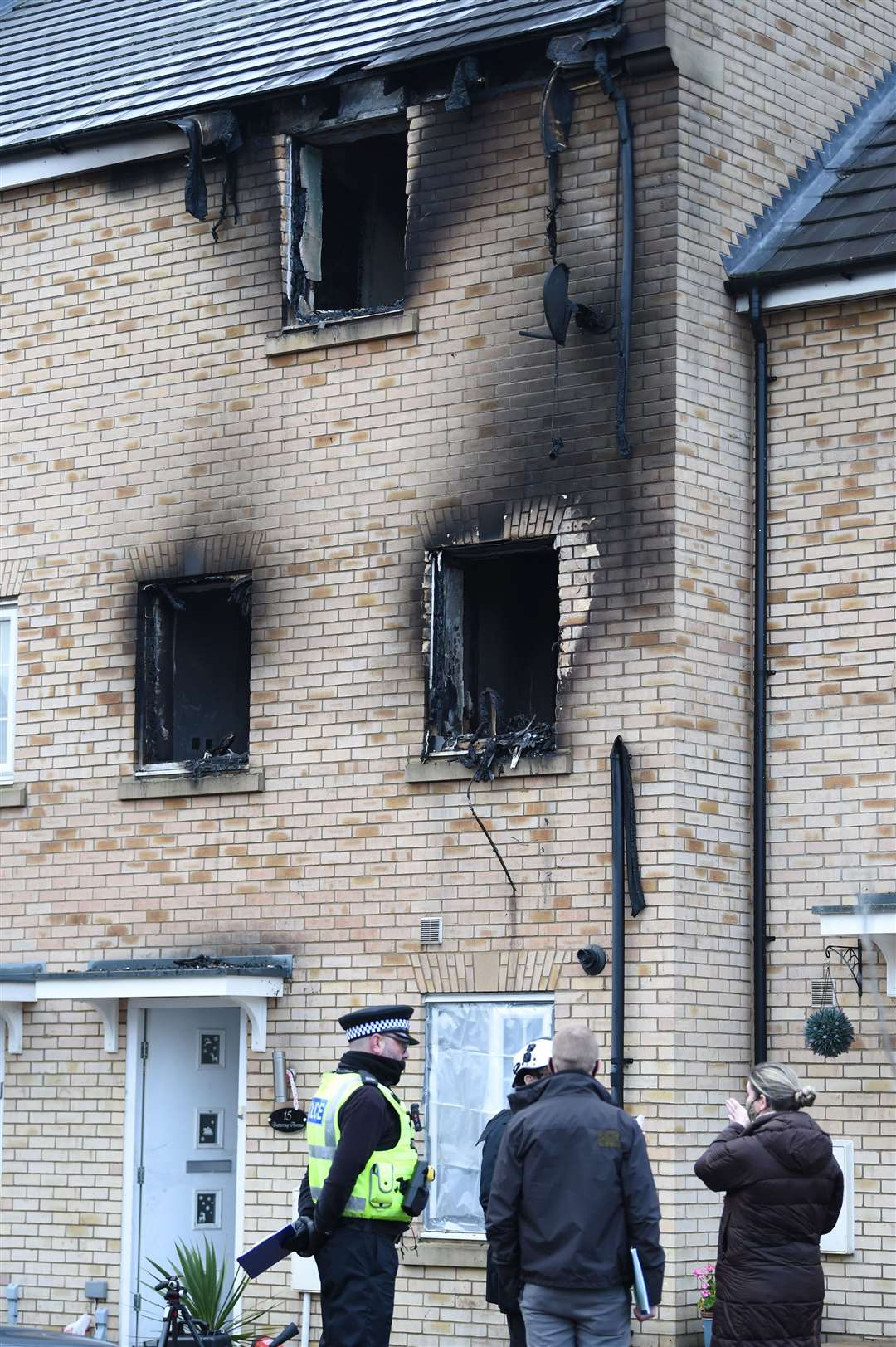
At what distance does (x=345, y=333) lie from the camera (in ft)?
45.8

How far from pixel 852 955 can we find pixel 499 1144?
3.45 metres

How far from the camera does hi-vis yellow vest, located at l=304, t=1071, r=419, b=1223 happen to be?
9.63 meters

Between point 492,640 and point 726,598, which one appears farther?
point 492,640

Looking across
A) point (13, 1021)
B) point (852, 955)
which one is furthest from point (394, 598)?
point (13, 1021)

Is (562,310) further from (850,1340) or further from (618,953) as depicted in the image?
(850,1340)

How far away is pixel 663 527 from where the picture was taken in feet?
41.4

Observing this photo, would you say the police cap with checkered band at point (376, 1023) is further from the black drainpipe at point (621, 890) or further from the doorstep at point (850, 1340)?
the doorstep at point (850, 1340)

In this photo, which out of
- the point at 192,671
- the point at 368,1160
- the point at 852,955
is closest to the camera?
the point at 368,1160

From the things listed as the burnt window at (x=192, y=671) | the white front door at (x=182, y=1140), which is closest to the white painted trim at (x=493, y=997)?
the white front door at (x=182, y=1140)

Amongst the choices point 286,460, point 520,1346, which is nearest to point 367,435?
point 286,460

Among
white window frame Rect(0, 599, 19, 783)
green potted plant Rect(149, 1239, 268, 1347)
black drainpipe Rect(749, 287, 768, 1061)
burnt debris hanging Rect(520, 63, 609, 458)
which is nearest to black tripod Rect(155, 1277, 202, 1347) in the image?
green potted plant Rect(149, 1239, 268, 1347)

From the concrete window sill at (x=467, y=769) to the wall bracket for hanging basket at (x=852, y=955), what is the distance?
5.97ft

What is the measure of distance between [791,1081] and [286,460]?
604 centimetres

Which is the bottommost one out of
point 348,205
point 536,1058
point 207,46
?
point 536,1058
